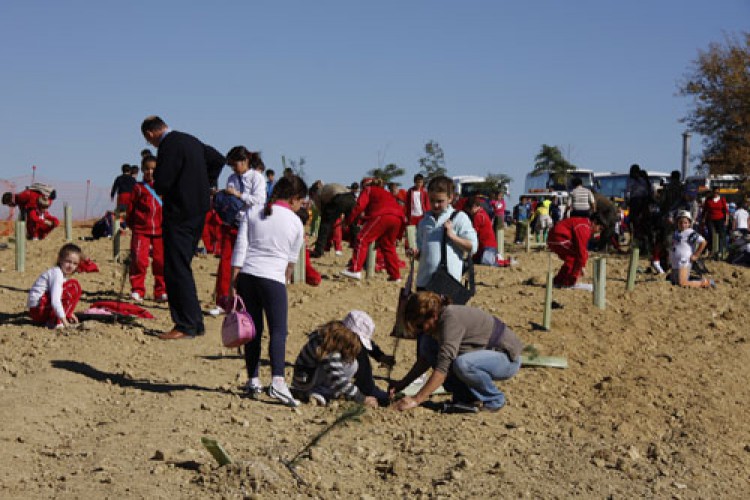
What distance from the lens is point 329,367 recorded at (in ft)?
22.6

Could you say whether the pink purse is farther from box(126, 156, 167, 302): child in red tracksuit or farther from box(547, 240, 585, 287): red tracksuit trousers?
box(547, 240, 585, 287): red tracksuit trousers

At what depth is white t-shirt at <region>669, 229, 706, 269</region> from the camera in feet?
47.3

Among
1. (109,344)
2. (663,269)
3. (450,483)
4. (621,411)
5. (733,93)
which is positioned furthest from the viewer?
(733,93)

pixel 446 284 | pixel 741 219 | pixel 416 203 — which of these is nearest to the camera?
pixel 446 284

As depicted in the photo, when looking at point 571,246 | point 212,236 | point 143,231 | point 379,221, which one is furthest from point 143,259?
point 212,236

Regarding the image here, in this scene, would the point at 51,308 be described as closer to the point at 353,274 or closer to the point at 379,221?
the point at 379,221

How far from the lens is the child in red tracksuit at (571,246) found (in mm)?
13203

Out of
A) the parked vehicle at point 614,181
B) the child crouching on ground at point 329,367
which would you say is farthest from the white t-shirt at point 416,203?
the parked vehicle at point 614,181

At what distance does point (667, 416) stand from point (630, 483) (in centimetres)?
221

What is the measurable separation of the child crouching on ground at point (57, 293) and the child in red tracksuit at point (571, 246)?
668 cm

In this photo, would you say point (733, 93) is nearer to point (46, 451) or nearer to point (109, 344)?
point (109, 344)

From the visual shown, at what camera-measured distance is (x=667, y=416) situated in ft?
27.6

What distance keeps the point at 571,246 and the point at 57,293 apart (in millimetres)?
7110

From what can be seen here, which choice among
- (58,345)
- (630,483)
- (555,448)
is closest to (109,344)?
(58,345)
